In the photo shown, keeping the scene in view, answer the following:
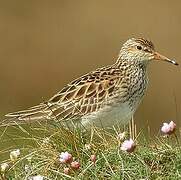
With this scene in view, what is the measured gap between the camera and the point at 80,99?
10.4 m

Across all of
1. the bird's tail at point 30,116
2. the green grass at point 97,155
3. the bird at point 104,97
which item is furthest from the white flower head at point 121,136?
the bird's tail at point 30,116

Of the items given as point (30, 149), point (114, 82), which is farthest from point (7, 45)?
point (30, 149)

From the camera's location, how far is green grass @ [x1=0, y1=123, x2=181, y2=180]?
24.3 ft

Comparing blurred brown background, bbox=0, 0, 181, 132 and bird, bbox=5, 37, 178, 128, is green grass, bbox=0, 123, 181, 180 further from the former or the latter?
blurred brown background, bbox=0, 0, 181, 132

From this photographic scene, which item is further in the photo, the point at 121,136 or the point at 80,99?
the point at 80,99

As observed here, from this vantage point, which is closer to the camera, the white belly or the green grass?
the green grass

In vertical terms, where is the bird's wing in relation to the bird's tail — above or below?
above

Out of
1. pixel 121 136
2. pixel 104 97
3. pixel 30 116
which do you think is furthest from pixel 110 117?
pixel 121 136

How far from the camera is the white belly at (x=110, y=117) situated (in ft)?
32.6

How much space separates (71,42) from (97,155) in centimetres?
1521

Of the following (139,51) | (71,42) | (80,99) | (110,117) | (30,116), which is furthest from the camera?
(71,42)

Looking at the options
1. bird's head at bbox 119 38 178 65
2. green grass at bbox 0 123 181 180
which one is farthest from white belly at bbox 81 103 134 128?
green grass at bbox 0 123 181 180

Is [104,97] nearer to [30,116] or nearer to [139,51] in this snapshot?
[30,116]

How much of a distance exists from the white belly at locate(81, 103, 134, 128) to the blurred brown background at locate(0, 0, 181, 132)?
9.28 metres
